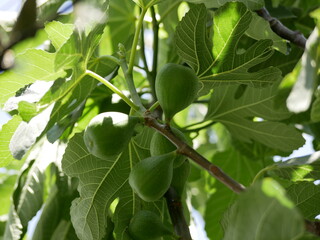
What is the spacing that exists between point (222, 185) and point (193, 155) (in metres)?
1.03

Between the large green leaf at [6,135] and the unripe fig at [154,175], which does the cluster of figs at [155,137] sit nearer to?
the unripe fig at [154,175]

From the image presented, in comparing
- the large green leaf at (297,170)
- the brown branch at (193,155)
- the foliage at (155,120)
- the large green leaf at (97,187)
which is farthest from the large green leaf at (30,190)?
the large green leaf at (297,170)

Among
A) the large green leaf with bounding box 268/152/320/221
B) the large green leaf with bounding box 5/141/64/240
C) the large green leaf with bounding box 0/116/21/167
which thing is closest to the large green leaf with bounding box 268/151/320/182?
the large green leaf with bounding box 268/152/320/221

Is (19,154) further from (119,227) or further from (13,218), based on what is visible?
(13,218)

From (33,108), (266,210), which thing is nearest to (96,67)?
(33,108)

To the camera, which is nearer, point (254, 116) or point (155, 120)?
point (155, 120)

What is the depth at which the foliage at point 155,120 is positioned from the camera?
34.9 inches

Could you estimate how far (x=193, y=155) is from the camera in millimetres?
1069

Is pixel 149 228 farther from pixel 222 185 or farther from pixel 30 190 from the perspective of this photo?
pixel 222 185

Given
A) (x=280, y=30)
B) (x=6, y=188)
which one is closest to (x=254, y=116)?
(x=280, y=30)

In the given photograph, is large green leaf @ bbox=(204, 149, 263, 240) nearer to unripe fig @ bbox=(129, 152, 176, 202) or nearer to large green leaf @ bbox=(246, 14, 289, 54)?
large green leaf @ bbox=(246, 14, 289, 54)

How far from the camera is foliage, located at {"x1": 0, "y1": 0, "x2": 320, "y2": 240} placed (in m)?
0.89

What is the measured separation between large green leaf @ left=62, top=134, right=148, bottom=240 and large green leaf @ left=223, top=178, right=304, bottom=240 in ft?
2.09

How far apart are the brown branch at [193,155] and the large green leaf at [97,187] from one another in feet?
1.00
